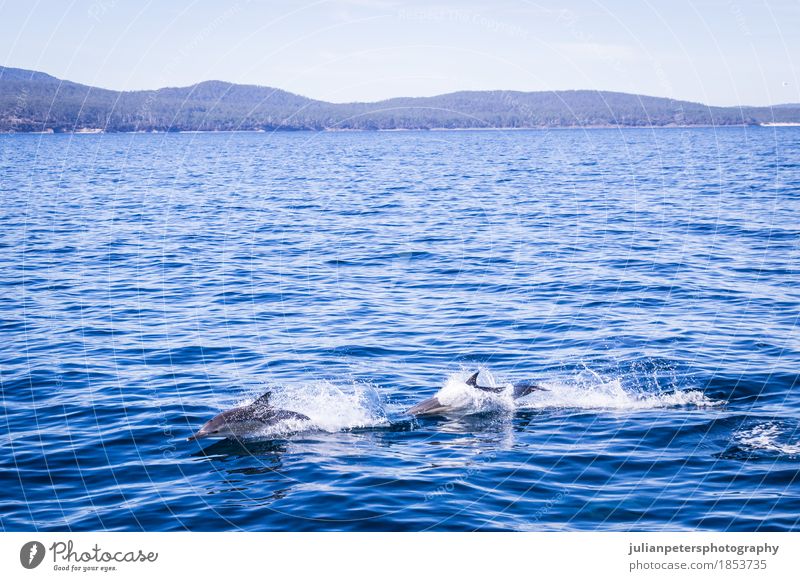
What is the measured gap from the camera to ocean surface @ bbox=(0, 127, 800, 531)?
14.8 metres

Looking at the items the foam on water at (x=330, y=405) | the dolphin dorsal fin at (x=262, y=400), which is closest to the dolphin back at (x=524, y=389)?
the foam on water at (x=330, y=405)

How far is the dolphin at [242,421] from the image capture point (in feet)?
58.3

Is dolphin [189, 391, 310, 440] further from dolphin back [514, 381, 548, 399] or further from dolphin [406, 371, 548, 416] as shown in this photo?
dolphin back [514, 381, 548, 399]

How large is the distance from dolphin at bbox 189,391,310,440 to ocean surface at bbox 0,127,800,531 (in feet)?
0.93

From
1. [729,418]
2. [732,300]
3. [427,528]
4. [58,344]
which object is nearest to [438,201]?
[732,300]

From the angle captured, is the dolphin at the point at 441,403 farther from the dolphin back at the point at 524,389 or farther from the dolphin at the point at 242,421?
the dolphin at the point at 242,421

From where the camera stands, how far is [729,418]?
60.3 ft

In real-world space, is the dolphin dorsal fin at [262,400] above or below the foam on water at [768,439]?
below

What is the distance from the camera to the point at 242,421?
59.1 feet

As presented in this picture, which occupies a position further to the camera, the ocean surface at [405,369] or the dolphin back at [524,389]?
the dolphin back at [524,389]

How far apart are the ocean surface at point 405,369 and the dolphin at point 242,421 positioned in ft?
0.93

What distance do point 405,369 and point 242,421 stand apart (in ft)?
18.5

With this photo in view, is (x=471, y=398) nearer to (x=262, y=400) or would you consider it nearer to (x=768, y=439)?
(x=262, y=400)

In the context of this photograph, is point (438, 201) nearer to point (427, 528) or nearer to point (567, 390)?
point (567, 390)
